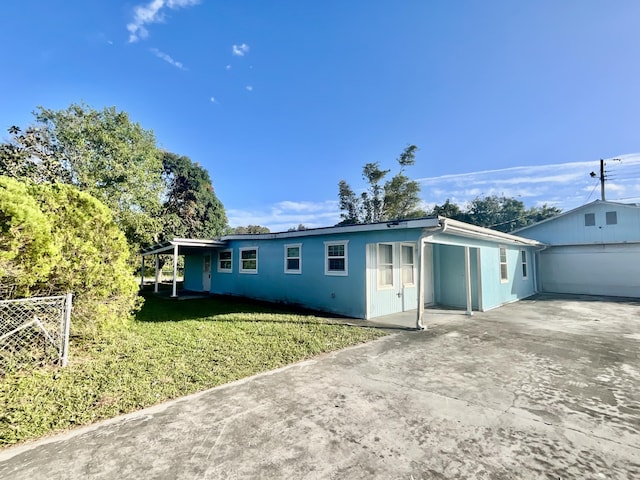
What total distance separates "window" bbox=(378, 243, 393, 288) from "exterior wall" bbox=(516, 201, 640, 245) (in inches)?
502

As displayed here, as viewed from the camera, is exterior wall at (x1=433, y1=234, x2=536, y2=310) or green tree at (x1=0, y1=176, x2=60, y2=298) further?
exterior wall at (x1=433, y1=234, x2=536, y2=310)

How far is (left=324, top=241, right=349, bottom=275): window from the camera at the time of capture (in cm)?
915

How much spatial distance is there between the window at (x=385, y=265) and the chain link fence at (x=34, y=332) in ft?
23.8

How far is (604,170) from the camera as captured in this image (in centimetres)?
1864

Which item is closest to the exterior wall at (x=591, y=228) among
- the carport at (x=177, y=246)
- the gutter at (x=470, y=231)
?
the gutter at (x=470, y=231)

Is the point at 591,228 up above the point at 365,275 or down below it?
above

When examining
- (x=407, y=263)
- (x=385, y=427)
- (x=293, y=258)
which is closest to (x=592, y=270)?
(x=407, y=263)

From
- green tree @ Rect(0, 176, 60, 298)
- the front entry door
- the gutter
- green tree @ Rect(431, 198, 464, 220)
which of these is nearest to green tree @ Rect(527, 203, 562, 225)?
green tree @ Rect(431, 198, 464, 220)

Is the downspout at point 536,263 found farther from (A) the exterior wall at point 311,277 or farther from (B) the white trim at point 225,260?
(B) the white trim at point 225,260

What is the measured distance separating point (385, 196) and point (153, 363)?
2804 cm

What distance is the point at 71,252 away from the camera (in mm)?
4906

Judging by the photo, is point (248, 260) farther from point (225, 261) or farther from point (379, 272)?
point (379, 272)

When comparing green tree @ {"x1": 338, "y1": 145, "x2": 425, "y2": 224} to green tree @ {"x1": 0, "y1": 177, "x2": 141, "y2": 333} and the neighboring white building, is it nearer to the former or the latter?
the neighboring white building

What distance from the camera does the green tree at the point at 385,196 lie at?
2981 centimetres
